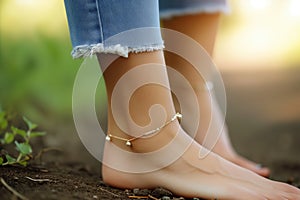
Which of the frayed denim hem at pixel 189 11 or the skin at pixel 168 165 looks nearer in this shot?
the skin at pixel 168 165

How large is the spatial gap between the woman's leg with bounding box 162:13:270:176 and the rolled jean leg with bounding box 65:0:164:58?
0.57 m

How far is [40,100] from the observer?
8.60 ft

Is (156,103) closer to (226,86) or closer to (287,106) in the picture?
(287,106)

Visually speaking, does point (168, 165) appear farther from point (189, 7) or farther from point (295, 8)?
point (295, 8)

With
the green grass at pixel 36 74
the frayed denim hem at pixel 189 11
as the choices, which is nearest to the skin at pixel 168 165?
the frayed denim hem at pixel 189 11

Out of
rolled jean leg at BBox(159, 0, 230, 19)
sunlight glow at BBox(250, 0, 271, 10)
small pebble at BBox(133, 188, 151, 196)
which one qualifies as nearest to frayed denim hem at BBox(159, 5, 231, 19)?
rolled jean leg at BBox(159, 0, 230, 19)

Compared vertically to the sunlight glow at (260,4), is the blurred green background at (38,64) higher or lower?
lower

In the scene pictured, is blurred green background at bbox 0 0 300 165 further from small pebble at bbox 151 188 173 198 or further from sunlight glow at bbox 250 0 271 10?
sunlight glow at bbox 250 0 271 10

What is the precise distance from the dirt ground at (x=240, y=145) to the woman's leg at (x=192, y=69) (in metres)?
0.19

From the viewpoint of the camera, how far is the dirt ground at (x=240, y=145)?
3.85 feet

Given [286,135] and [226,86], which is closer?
[286,135]

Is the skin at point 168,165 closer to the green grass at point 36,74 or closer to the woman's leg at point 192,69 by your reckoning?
the woman's leg at point 192,69

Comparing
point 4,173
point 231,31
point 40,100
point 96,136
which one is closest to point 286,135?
point 96,136

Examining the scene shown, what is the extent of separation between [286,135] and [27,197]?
1746 mm
